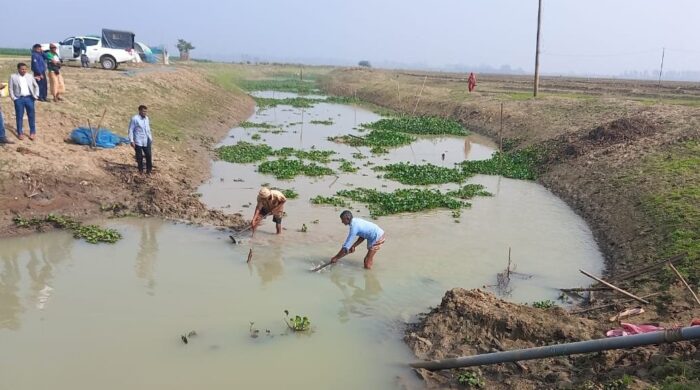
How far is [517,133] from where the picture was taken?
24.3 m

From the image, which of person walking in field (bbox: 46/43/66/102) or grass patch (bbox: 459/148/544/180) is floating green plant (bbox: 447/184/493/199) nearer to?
grass patch (bbox: 459/148/544/180)

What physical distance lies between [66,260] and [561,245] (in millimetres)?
10086

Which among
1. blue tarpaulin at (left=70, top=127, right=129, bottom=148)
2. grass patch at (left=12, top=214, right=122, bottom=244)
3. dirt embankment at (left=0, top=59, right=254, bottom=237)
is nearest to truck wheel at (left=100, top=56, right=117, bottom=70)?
dirt embankment at (left=0, top=59, right=254, bottom=237)

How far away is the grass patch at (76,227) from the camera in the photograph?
1035cm

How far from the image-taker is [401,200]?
532 inches

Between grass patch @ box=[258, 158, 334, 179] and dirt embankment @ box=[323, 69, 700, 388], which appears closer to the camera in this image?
dirt embankment @ box=[323, 69, 700, 388]

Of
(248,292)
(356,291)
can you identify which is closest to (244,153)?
(248,292)

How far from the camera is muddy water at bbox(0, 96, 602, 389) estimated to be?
6375 mm

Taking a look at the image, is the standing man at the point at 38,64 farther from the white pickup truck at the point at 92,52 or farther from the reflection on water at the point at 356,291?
the white pickup truck at the point at 92,52

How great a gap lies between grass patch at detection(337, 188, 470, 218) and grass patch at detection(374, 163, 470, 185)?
1.32m

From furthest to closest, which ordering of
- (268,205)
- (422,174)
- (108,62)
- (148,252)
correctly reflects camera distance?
(108,62) < (422,174) < (268,205) < (148,252)

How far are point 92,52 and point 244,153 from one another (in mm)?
15473

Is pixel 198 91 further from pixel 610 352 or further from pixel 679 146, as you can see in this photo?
pixel 610 352

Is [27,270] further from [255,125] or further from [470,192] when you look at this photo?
[255,125]
